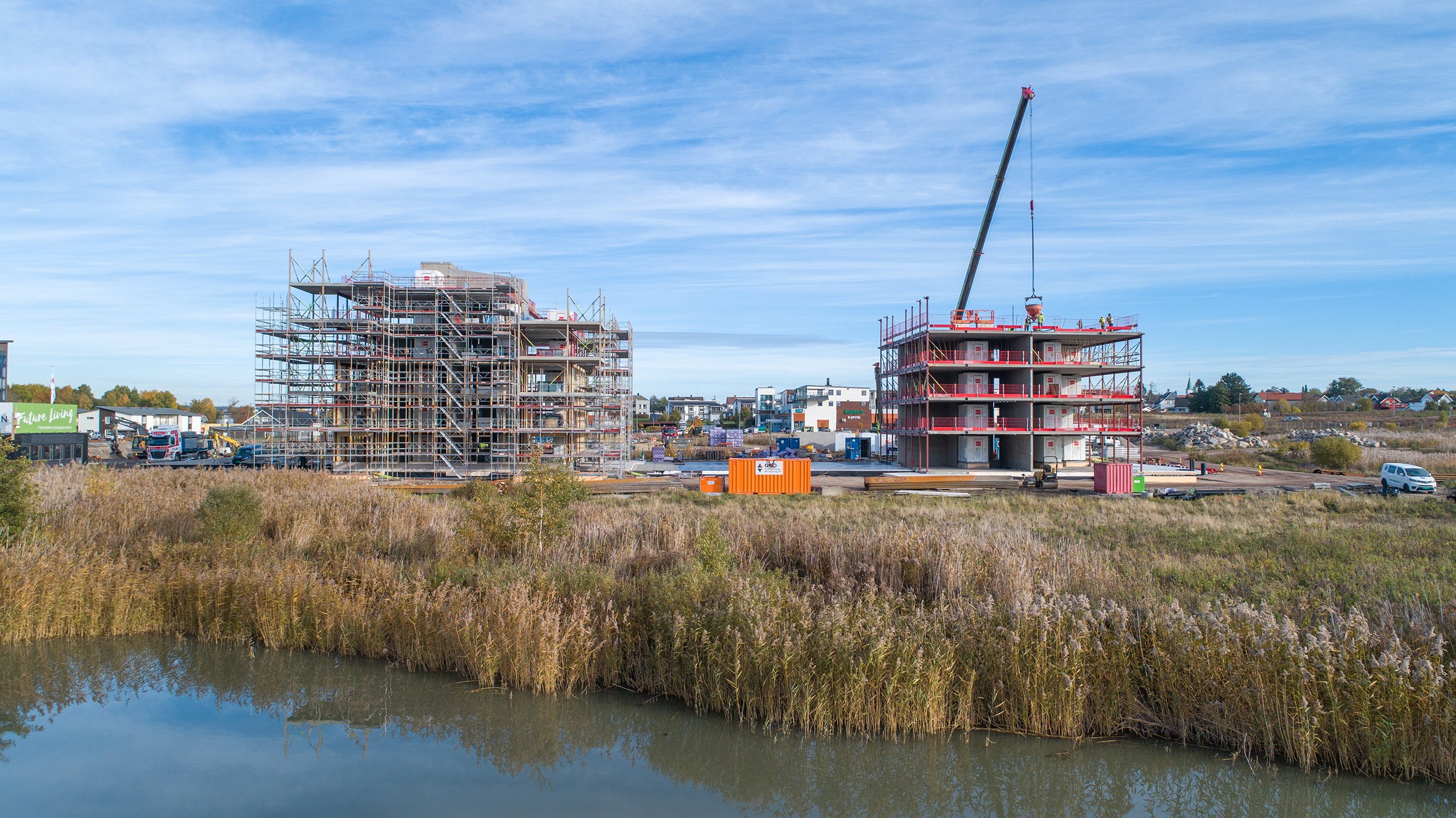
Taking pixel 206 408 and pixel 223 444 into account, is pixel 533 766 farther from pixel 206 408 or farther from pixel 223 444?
pixel 206 408

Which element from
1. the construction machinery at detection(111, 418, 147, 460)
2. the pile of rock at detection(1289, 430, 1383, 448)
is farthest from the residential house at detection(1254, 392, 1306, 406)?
the construction machinery at detection(111, 418, 147, 460)

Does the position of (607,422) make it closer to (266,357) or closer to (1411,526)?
(266,357)

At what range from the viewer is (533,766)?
8.62 m

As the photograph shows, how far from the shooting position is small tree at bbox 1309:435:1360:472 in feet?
154

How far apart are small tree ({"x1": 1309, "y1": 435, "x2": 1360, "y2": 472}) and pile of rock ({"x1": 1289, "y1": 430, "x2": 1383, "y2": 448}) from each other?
1189 centimetres

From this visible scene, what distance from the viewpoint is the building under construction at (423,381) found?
40188mm

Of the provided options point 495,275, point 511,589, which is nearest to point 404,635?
point 511,589

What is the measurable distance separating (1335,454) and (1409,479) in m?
18.3

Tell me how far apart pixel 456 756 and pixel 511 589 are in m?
3.12

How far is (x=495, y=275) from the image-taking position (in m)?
Result: 41.8

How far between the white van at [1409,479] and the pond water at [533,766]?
31775 mm

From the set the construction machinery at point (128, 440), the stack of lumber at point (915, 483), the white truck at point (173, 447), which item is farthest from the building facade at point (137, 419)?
the stack of lumber at point (915, 483)

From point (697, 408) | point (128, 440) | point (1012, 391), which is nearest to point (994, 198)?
point (1012, 391)

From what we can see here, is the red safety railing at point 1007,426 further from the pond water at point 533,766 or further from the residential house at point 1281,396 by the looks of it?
the residential house at point 1281,396
